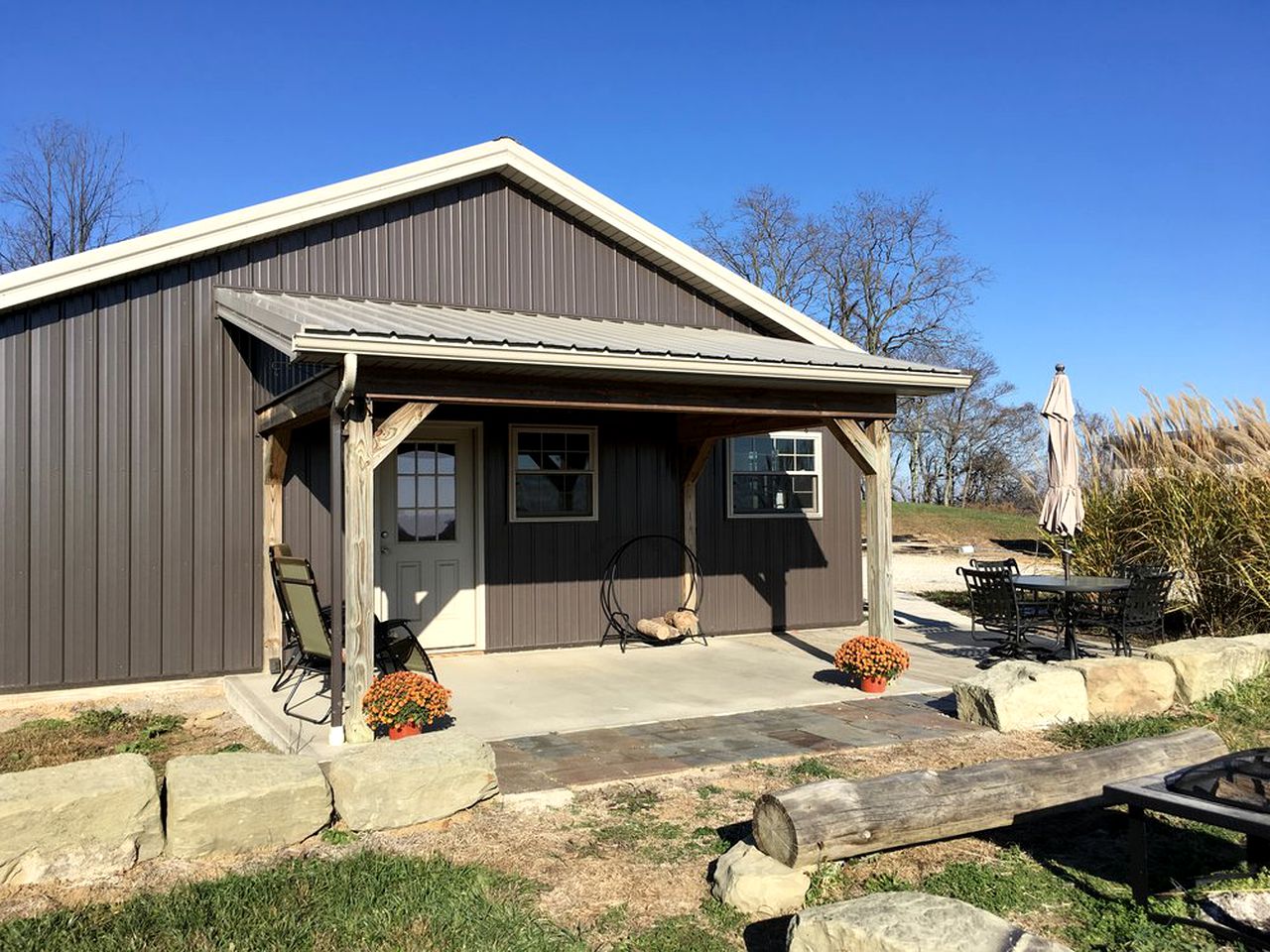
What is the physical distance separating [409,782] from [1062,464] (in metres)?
6.13

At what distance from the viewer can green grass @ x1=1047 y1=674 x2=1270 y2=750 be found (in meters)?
5.46

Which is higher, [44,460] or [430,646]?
[44,460]

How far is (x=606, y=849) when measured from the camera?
3896 millimetres

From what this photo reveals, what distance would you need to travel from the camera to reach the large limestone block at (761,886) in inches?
131

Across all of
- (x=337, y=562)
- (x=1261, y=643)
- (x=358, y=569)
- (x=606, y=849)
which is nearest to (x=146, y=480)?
(x=337, y=562)

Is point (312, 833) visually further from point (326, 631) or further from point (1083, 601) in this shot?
point (1083, 601)

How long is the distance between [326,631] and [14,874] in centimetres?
262

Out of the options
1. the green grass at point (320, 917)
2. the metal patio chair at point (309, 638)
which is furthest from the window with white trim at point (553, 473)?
the green grass at point (320, 917)

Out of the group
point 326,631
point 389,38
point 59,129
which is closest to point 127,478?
point 326,631

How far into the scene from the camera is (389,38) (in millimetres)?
11875

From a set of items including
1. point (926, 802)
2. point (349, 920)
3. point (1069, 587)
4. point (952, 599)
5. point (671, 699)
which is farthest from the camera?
point (952, 599)

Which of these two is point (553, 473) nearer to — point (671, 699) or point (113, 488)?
point (671, 699)

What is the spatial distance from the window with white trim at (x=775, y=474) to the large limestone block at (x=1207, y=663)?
403cm

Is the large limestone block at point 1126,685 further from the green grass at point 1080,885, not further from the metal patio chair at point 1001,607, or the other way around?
the green grass at point 1080,885
